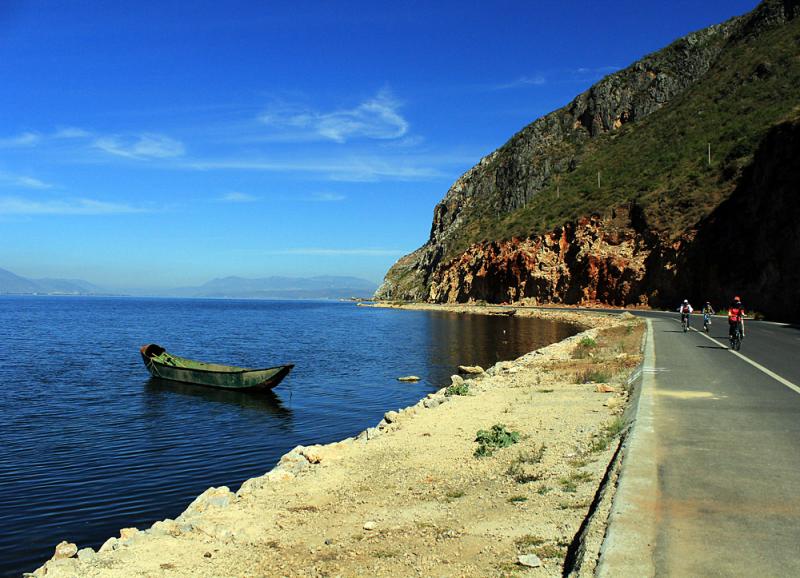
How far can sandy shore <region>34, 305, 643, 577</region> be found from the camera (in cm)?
590

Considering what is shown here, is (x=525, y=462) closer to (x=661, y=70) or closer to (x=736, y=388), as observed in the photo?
(x=736, y=388)

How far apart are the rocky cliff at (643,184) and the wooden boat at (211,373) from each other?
120ft

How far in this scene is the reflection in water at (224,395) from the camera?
22266 millimetres

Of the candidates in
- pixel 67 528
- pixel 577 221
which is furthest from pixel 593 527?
pixel 577 221

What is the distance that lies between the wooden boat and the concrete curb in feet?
60.9

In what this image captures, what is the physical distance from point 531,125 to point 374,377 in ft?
342

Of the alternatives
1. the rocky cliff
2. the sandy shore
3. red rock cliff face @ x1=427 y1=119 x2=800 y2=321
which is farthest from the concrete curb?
the rocky cliff

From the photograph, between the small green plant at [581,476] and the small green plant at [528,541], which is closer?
the small green plant at [528,541]

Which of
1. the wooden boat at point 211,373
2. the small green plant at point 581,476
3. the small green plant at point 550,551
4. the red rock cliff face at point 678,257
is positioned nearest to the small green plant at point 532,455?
the small green plant at point 581,476

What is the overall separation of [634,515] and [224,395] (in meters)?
22.3

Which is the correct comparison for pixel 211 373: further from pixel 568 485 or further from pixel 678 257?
pixel 678 257

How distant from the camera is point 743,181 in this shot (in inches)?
2162

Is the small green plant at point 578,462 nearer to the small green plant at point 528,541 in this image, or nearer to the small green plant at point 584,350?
the small green plant at point 528,541

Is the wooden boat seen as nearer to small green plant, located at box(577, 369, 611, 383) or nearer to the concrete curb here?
small green plant, located at box(577, 369, 611, 383)
